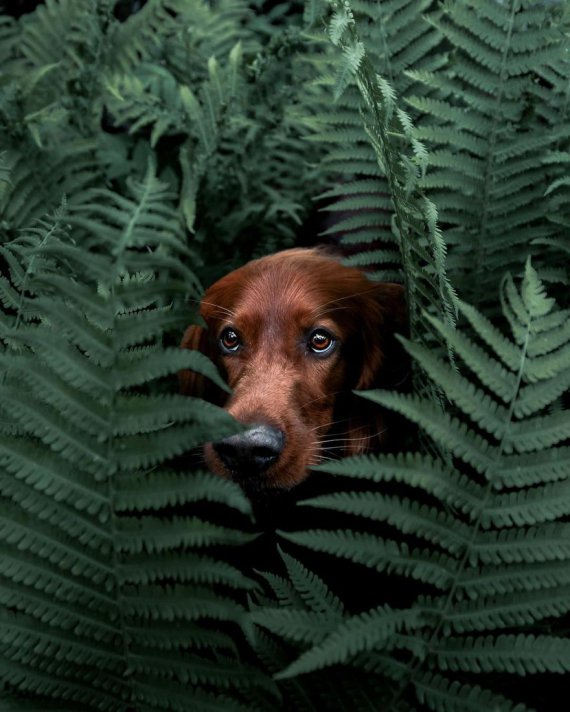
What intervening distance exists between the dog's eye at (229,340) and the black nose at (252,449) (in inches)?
19.4

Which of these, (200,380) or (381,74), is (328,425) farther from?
(381,74)

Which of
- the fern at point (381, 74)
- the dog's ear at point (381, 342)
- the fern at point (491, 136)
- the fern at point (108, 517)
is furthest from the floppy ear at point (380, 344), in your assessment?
the fern at point (108, 517)

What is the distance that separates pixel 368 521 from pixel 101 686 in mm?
1122

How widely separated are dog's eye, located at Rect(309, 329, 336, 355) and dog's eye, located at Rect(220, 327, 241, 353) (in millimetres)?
251

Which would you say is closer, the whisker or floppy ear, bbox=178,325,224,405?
the whisker

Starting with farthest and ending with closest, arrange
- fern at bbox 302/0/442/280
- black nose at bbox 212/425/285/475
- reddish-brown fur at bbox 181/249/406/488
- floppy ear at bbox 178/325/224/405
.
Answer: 1. floppy ear at bbox 178/325/224/405
2. fern at bbox 302/0/442/280
3. reddish-brown fur at bbox 181/249/406/488
4. black nose at bbox 212/425/285/475

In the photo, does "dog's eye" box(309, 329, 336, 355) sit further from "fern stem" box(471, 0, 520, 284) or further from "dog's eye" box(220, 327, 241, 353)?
"fern stem" box(471, 0, 520, 284)

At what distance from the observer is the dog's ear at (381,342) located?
278 cm

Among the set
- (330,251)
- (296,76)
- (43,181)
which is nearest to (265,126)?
(296,76)

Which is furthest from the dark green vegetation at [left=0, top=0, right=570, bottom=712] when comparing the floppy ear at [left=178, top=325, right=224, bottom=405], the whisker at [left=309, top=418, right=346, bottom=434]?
the floppy ear at [left=178, top=325, right=224, bottom=405]

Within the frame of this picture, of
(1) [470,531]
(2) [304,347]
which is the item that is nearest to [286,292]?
(2) [304,347]

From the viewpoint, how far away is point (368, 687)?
141cm

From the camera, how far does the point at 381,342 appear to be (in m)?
2.80

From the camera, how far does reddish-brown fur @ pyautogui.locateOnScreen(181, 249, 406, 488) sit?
2502 mm
